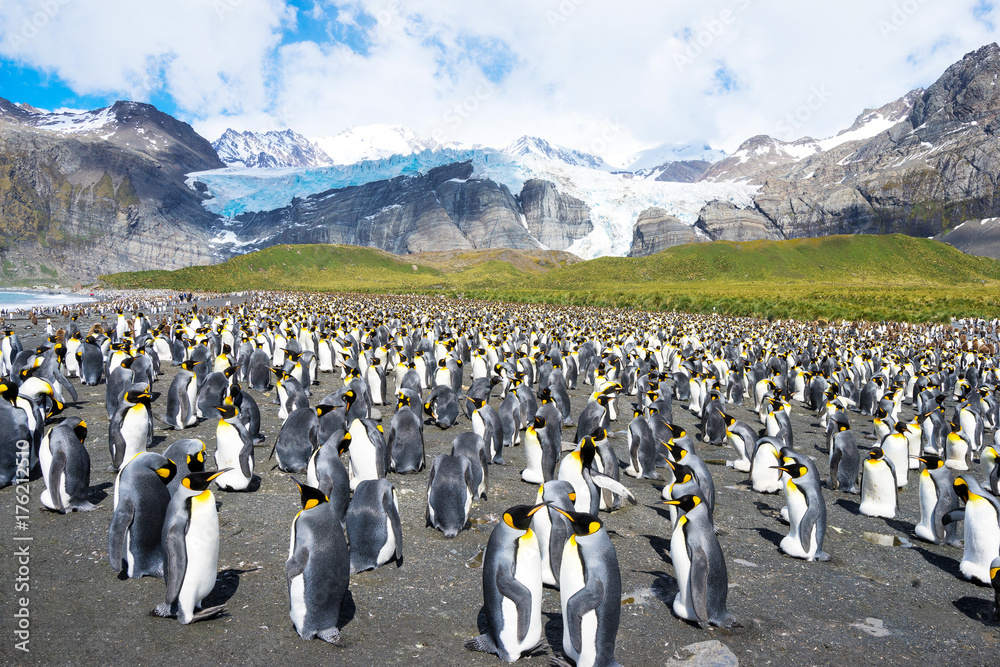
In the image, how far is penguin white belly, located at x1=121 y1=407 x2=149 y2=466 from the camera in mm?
6594

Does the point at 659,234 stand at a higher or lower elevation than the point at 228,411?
higher

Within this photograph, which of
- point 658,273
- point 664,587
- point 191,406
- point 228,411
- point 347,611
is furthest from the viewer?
point 658,273

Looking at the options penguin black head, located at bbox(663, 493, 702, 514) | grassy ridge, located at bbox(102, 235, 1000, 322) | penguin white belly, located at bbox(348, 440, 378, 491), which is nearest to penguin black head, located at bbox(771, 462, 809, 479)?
penguin black head, located at bbox(663, 493, 702, 514)

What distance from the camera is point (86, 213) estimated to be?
15525 centimetres

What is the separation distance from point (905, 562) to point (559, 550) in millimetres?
3637

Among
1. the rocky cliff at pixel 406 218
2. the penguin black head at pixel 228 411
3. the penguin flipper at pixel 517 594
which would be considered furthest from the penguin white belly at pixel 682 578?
the rocky cliff at pixel 406 218

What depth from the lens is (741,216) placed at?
456 ft

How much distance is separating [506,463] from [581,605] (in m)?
4.70

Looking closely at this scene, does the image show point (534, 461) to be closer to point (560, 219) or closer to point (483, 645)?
point (483, 645)

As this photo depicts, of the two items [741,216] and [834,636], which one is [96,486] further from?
[741,216]

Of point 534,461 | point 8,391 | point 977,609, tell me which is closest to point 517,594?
point 534,461

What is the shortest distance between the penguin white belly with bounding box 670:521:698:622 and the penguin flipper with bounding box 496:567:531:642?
1.34 meters

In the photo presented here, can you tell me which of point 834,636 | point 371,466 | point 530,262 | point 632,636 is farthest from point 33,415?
point 530,262

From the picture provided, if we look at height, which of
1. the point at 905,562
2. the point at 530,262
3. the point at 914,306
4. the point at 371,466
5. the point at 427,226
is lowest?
the point at 905,562
